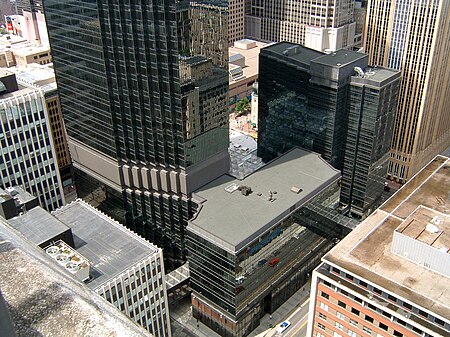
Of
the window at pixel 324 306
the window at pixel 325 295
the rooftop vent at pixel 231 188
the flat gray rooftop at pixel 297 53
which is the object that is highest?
the flat gray rooftop at pixel 297 53

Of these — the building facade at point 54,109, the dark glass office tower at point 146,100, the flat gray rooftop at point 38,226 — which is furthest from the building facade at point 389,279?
the building facade at point 54,109

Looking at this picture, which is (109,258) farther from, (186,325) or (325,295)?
(325,295)

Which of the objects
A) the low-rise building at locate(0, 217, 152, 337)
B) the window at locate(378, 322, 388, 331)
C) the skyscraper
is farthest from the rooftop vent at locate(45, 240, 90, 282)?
the skyscraper

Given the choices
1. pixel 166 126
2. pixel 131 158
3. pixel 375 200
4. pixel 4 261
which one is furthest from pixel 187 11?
pixel 4 261

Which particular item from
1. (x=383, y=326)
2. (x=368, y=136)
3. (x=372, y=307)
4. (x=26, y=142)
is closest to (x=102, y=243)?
(x=26, y=142)

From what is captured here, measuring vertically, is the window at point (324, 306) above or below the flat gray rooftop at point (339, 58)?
below

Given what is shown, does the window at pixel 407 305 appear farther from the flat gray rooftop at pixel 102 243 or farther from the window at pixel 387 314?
the flat gray rooftop at pixel 102 243
